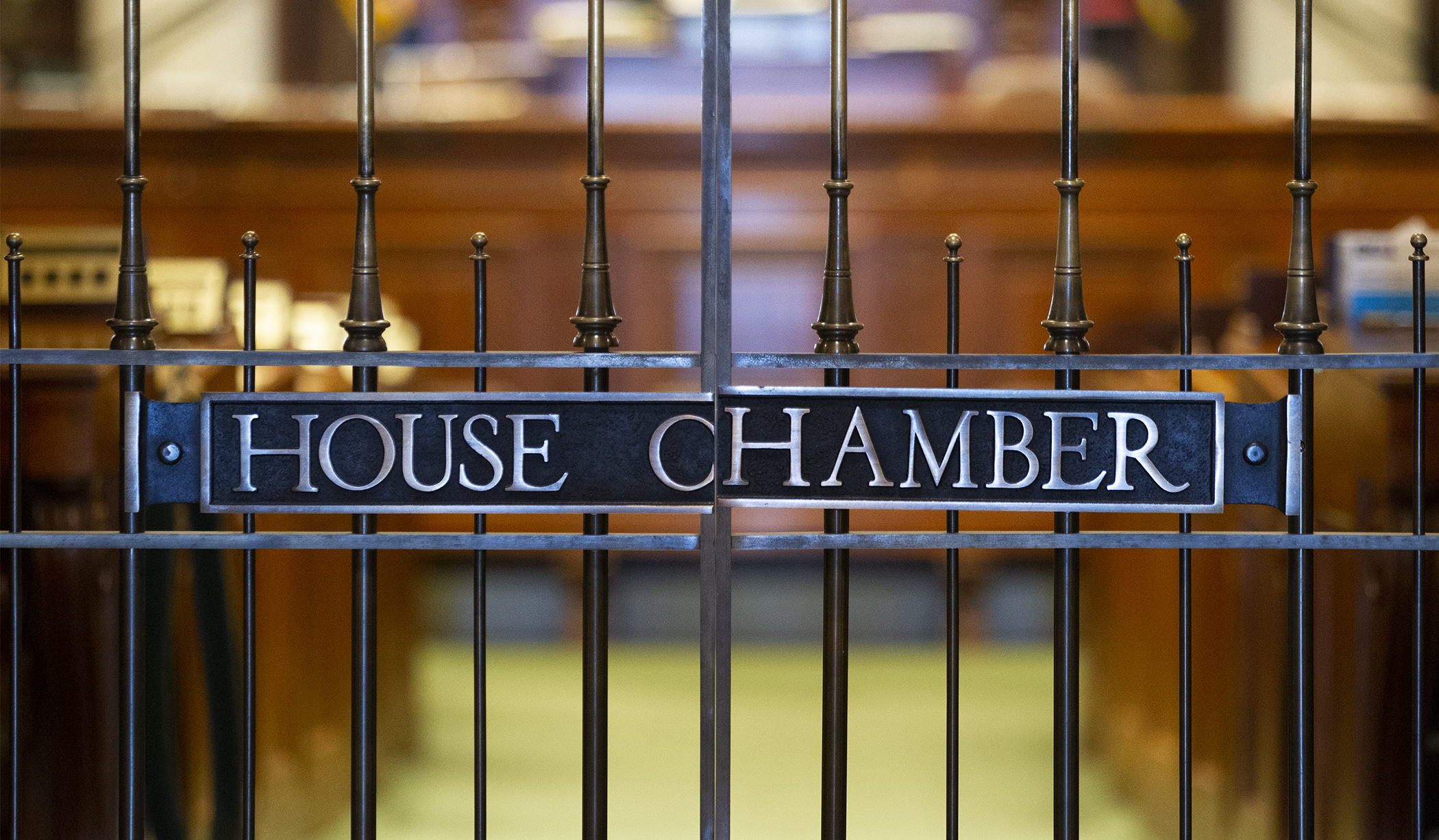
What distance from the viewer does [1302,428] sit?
0.90 meters

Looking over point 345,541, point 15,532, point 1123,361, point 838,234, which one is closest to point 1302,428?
point 1123,361

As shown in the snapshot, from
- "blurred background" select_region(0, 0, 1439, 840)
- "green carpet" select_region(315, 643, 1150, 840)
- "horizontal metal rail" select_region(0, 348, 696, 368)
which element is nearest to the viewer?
"horizontal metal rail" select_region(0, 348, 696, 368)

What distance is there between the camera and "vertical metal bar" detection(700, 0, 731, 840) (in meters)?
0.89

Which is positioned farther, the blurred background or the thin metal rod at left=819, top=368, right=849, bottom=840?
the blurred background

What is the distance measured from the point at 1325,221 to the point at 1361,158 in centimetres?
18

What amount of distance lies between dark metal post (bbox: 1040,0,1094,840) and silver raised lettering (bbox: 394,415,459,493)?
0.44 meters

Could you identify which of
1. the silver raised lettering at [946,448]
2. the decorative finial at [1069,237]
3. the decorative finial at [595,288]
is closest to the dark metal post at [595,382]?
the decorative finial at [595,288]

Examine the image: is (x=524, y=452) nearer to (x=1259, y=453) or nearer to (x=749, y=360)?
(x=749, y=360)

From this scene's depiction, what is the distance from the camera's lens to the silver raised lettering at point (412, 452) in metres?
0.89

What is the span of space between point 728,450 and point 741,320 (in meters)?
2.50

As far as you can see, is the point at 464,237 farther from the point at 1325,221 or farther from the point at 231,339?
the point at 1325,221

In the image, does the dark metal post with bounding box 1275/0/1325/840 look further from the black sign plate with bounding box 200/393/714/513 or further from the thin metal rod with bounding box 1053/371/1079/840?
the black sign plate with bounding box 200/393/714/513

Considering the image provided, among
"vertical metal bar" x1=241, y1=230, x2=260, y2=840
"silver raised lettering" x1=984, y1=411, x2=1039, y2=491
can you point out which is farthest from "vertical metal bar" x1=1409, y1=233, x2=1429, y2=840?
"vertical metal bar" x1=241, y1=230, x2=260, y2=840

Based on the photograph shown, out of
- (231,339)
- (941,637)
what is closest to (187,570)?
(231,339)
